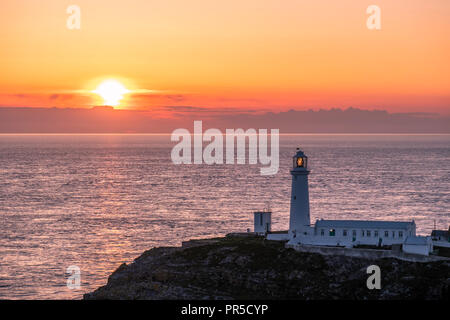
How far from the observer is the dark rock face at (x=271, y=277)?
163 feet

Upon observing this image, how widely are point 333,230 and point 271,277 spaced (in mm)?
8984

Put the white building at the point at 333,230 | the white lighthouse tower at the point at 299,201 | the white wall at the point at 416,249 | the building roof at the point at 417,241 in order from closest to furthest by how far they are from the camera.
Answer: the white wall at the point at 416,249, the building roof at the point at 417,241, the white building at the point at 333,230, the white lighthouse tower at the point at 299,201

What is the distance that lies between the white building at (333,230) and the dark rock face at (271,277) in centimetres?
261

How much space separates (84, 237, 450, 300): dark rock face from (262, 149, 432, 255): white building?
261 cm

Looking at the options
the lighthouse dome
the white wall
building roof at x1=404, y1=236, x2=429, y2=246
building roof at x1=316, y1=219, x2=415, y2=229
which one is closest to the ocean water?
the lighthouse dome

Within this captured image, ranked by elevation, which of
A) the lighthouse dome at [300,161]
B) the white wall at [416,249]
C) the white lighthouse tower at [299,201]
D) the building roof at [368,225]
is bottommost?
the white wall at [416,249]

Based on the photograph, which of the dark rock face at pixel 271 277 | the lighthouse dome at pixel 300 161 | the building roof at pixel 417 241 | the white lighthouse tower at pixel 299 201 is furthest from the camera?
the lighthouse dome at pixel 300 161

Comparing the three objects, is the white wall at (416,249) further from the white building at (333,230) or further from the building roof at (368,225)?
the building roof at (368,225)

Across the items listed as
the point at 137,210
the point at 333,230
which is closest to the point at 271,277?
the point at 333,230

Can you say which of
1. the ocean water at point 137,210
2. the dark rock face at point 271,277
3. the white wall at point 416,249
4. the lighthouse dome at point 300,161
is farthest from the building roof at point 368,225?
the ocean water at point 137,210

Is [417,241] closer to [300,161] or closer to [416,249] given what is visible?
[416,249]

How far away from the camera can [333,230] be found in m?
59.5

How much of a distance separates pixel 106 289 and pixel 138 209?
2499 inches

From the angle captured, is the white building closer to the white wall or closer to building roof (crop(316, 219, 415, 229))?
building roof (crop(316, 219, 415, 229))
